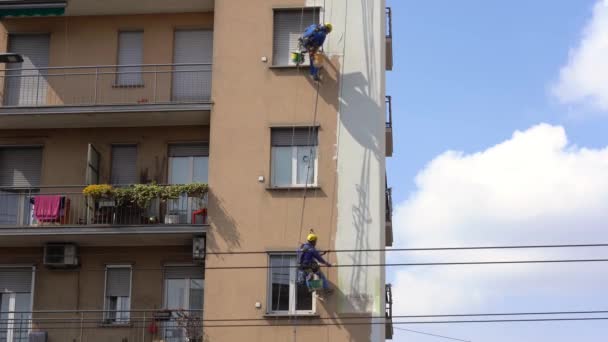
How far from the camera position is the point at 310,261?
99.8 ft

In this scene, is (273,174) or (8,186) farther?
(8,186)

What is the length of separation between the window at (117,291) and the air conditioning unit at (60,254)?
3.30 ft

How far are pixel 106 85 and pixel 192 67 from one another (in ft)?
8.18

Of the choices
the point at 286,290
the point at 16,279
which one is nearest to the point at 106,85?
the point at 16,279

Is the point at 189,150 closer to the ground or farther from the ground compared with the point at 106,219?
farther from the ground

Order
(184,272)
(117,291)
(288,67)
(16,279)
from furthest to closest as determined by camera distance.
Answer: (16,279) < (117,291) < (184,272) < (288,67)

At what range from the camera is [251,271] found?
31344mm

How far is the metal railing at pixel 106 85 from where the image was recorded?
33.9m

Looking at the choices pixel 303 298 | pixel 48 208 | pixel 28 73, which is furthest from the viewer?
pixel 28 73

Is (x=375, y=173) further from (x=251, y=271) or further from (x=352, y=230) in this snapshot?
(x=251, y=271)

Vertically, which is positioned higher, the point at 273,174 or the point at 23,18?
the point at 23,18

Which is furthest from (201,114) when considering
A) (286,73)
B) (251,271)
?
(251,271)

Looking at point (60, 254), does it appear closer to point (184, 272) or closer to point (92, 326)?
point (92, 326)

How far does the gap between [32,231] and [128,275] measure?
286cm
